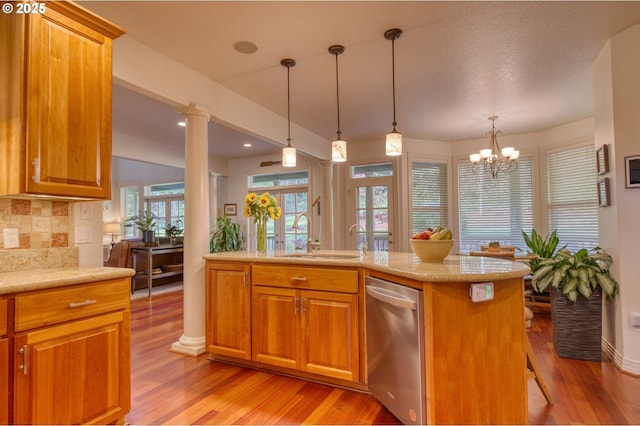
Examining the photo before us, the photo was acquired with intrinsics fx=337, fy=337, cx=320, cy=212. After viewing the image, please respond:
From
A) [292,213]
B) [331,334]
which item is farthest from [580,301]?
[292,213]

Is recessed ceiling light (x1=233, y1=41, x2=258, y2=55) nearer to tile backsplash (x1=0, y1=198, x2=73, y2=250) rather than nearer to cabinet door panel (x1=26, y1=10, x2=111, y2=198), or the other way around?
cabinet door panel (x1=26, y1=10, x2=111, y2=198)

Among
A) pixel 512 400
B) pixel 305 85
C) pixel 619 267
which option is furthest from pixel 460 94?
pixel 512 400

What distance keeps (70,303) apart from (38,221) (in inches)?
28.4

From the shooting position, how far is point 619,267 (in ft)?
8.68

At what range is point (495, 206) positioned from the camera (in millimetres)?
5660

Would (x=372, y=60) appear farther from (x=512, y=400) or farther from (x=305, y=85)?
(x=512, y=400)

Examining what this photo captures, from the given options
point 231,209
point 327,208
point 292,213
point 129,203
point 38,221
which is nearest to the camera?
point 38,221

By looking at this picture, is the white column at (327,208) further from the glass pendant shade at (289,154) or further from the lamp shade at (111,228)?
the lamp shade at (111,228)

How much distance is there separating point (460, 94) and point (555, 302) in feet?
7.65

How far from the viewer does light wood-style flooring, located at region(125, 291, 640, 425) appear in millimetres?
1983

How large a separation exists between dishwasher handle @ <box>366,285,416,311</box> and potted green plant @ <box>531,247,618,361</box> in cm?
186

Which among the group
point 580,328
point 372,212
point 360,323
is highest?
point 372,212

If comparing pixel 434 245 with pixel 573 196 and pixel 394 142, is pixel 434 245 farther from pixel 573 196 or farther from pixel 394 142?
pixel 573 196

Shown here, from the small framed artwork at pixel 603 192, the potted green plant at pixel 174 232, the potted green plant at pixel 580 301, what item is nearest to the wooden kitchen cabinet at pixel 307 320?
the potted green plant at pixel 580 301
